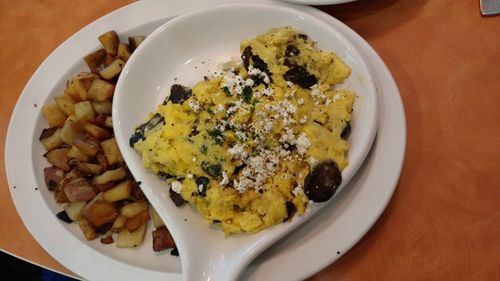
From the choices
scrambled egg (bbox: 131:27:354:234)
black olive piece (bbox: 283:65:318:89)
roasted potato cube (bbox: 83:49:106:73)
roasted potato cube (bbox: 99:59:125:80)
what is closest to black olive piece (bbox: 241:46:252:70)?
scrambled egg (bbox: 131:27:354:234)

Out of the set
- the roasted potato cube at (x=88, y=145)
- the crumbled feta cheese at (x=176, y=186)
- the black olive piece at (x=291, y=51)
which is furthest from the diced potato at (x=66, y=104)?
the black olive piece at (x=291, y=51)

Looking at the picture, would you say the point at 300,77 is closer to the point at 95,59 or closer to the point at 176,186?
the point at 176,186

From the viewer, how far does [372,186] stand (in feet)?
3.81

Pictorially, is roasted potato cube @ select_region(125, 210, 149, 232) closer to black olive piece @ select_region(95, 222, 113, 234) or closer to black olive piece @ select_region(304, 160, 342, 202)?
black olive piece @ select_region(95, 222, 113, 234)

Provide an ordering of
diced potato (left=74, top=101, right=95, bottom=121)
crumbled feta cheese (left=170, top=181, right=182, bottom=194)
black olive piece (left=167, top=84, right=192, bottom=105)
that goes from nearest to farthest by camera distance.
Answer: crumbled feta cheese (left=170, top=181, right=182, bottom=194), black olive piece (left=167, top=84, right=192, bottom=105), diced potato (left=74, top=101, right=95, bottom=121)

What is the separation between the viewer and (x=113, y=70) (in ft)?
4.66

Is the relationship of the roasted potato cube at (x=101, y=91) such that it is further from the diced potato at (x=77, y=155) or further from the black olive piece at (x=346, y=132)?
the black olive piece at (x=346, y=132)

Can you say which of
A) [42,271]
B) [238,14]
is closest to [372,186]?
[238,14]

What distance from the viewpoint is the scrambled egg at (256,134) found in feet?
3.66

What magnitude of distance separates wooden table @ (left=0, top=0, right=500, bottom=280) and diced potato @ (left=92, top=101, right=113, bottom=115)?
0.44 meters

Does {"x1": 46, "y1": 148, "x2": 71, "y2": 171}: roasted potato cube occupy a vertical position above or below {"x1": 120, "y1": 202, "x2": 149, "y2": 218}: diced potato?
above

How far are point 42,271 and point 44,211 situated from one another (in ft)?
1.66

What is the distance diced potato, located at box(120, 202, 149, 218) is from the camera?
132 cm

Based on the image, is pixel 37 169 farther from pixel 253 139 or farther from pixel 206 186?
pixel 253 139
